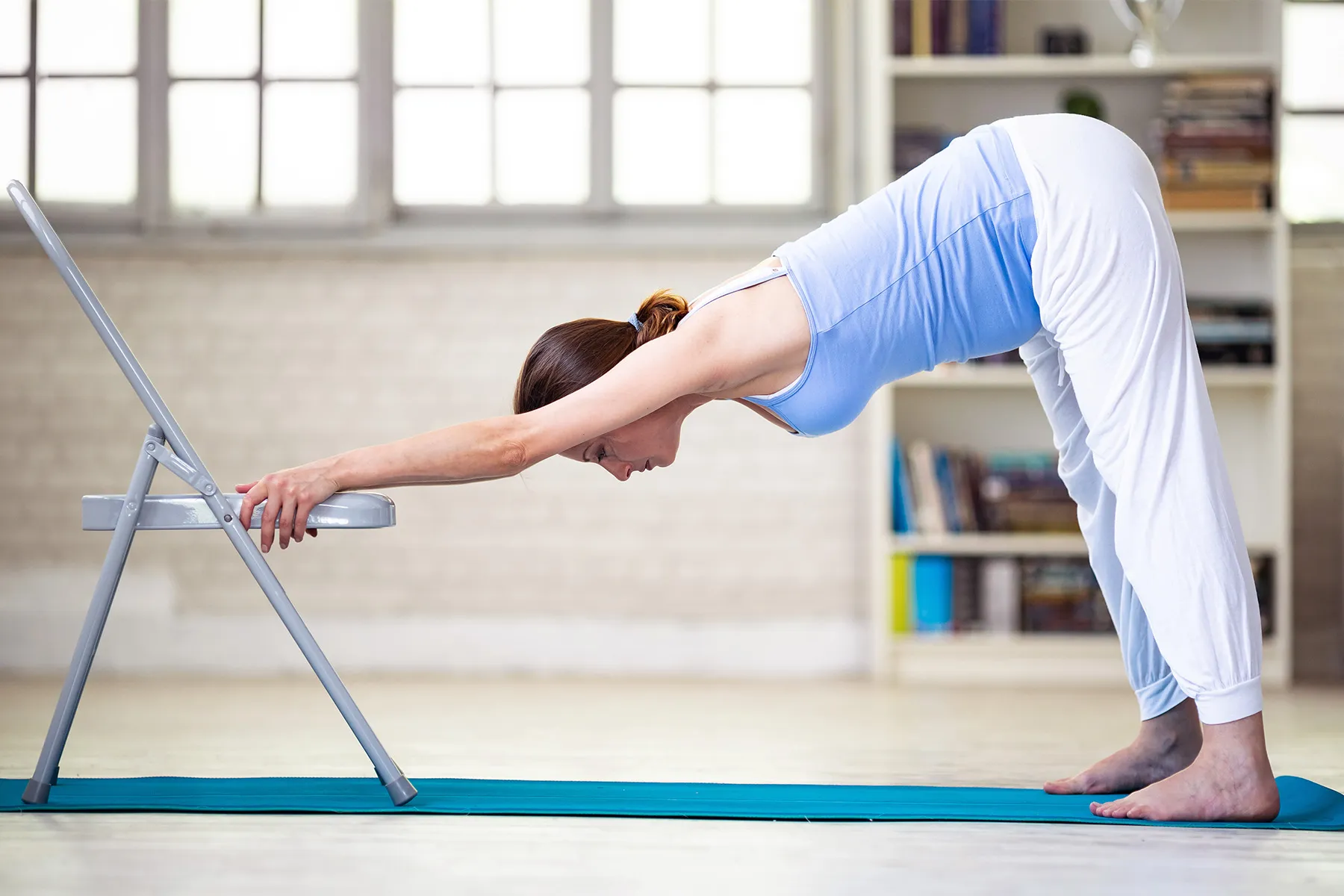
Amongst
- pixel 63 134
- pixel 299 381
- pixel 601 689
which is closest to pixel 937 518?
pixel 601 689

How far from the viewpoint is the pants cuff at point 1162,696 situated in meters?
1.99

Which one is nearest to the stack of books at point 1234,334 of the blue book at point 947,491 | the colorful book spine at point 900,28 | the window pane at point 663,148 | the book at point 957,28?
the blue book at point 947,491

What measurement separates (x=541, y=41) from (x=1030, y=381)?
1.93 m

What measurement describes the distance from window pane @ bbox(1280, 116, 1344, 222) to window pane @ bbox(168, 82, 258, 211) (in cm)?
338

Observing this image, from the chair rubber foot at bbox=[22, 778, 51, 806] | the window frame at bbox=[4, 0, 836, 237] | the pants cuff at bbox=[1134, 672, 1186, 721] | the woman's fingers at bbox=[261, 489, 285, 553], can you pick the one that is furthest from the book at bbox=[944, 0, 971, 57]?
the chair rubber foot at bbox=[22, 778, 51, 806]

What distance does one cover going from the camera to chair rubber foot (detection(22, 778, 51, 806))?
186 cm

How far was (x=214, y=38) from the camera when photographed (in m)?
4.21

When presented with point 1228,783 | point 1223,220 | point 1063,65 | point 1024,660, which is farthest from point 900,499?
point 1228,783

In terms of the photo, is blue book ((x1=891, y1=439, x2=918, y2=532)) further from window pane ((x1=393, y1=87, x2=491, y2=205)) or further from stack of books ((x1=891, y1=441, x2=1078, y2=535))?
window pane ((x1=393, y1=87, x2=491, y2=205))

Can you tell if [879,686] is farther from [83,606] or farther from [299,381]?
[83,606]

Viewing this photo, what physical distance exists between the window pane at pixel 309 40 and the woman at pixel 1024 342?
103 inches

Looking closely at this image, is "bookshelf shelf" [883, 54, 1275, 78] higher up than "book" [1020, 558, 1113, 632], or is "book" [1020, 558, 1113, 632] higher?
"bookshelf shelf" [883, 54, 1275, 78]

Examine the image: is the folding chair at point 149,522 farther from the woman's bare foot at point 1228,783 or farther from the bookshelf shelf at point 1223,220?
the bookshelf shelf at point 1223,220

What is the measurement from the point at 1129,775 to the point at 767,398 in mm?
816
